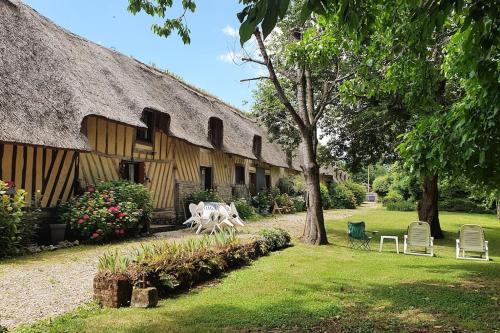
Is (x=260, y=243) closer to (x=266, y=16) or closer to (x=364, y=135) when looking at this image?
(x=364, y=135)

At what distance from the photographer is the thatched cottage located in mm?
10195

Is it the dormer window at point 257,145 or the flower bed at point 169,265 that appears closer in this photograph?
the flower bed at point 169,265

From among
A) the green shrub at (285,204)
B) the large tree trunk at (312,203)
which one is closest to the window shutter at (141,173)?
the large tree trunk at (312,203)

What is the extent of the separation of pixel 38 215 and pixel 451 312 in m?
9.07

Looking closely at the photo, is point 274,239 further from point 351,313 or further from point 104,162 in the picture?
point 104,162

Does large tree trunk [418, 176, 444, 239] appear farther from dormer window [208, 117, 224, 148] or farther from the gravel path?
the gravel path

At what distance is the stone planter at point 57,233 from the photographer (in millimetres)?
10352

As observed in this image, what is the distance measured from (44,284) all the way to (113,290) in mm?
1794

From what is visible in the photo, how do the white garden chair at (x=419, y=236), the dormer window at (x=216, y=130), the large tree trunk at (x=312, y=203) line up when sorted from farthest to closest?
1. the dormer window at (x=216, y=130)
2. the large tree trunk at (x=312, y=203)
3. the white garden chair at (x=419, y=236)

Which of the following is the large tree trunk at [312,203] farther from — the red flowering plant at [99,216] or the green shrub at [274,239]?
the red flowering plant at [99,216]

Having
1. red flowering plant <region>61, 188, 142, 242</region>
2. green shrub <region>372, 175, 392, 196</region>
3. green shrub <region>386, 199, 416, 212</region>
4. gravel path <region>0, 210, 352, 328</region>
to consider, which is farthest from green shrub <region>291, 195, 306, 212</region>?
green shrub <region>372, 175, 392, 196</region>

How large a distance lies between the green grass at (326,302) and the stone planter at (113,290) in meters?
0.17

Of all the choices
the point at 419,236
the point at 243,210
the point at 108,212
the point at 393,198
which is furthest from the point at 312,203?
the point at 393,198

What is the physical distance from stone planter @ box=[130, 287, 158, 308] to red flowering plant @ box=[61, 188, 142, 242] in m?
5.39
